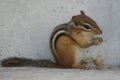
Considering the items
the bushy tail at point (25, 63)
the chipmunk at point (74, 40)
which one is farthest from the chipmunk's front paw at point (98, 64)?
the bushy tail at point (25, 63)

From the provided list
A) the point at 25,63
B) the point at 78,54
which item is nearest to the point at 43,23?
the point at 25,63

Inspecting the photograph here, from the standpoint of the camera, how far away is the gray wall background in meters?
3.97

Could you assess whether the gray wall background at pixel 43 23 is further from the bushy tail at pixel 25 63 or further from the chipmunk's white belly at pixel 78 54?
the chipmunk's white belly at pixel 78 54

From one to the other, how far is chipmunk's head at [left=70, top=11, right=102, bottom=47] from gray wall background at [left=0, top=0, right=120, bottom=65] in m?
0.36

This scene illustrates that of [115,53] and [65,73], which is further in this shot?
[115,53]

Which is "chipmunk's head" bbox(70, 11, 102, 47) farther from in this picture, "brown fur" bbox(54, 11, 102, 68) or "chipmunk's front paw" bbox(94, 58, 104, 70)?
"chipmunk's front paw" bbox(94, 58, 104, 70)

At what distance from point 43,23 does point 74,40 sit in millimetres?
406

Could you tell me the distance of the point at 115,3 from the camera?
412 centimetres

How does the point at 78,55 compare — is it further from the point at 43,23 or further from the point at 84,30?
the point at 43,23

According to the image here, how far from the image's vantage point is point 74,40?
3701 mm

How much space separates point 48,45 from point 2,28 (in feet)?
1.15

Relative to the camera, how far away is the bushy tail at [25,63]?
3.80m

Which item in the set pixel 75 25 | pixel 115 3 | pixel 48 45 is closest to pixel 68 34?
pixel 75 25

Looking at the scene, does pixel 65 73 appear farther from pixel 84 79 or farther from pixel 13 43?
pixel 13 43
